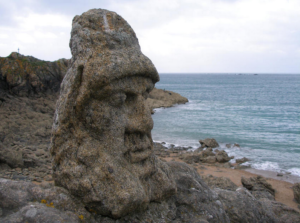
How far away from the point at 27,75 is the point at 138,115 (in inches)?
832

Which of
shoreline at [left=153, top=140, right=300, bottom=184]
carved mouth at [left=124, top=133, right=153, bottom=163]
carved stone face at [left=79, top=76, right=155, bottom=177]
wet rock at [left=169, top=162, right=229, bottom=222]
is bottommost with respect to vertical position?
shoreline at [left=153, top=140, right=300, bottom=184]

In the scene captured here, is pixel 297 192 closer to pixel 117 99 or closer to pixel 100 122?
pixel 117 99

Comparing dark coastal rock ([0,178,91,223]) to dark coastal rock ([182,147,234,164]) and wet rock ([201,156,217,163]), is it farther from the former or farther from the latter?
wet rock ([201,156,217,163])

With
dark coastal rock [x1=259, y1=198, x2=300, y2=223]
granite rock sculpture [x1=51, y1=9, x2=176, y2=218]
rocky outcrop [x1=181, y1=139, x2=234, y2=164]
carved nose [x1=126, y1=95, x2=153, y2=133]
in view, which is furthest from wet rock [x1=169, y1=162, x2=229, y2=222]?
rocky outcrop [x1=181, y1=139, x2=234, y2=164]

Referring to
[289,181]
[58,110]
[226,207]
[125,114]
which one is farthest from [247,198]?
[289,181]

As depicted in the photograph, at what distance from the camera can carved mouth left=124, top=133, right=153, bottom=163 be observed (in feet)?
17.3

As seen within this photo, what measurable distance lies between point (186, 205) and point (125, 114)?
2.57 m

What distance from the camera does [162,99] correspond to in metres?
52.3

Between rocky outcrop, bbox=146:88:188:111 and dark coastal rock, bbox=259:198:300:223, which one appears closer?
dark coastal rock, bbox=259:198:300:223

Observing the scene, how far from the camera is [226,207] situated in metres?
6.61

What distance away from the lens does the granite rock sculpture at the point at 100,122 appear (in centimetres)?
469

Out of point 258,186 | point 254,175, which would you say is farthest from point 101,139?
point 254,175

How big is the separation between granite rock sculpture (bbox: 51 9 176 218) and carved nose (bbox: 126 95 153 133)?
24 millimetres

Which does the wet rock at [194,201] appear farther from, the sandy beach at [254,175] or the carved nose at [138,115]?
the sandy beach at [254,175]
